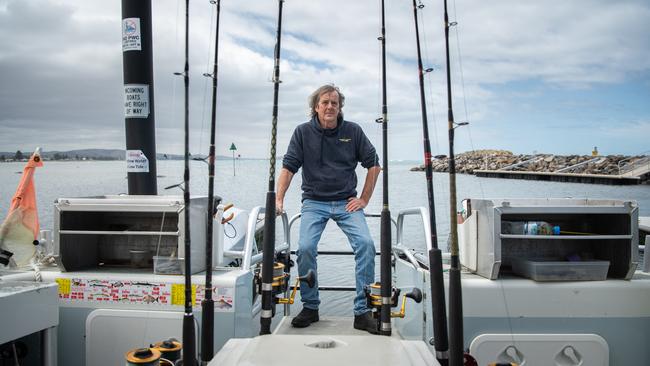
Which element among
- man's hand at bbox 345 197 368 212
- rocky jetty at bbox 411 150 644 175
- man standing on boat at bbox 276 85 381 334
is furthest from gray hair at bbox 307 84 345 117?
rocky jetty at bbox 411 150 644 175

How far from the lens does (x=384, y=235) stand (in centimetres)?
255

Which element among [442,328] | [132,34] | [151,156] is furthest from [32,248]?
[442,328]

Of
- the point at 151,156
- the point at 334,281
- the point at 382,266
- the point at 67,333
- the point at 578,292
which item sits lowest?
the point at 334,281

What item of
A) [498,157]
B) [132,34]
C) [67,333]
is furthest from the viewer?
[498,157]

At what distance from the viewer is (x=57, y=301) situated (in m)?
2.73

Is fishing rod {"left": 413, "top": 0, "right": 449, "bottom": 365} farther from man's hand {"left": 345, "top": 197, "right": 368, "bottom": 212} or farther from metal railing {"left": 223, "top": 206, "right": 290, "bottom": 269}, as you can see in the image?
metal railing {"left": 223, "top": 206, "right": 290, "bottom": 269}

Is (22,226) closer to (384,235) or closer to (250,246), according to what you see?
(250,246)

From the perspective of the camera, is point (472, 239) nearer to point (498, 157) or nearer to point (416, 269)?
point (416, 269)

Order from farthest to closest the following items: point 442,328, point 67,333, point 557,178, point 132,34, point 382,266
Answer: point 557,178
point 132,34
point 67,333
point 382,266
point 442,328

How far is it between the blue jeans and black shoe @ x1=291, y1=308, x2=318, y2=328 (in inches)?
1.3

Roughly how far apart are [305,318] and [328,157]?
1073 millimetres

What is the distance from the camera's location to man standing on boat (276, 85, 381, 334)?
3.50 metres

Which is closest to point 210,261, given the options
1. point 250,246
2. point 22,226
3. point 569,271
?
point 250,246

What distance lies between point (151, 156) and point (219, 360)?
2.73 metres
